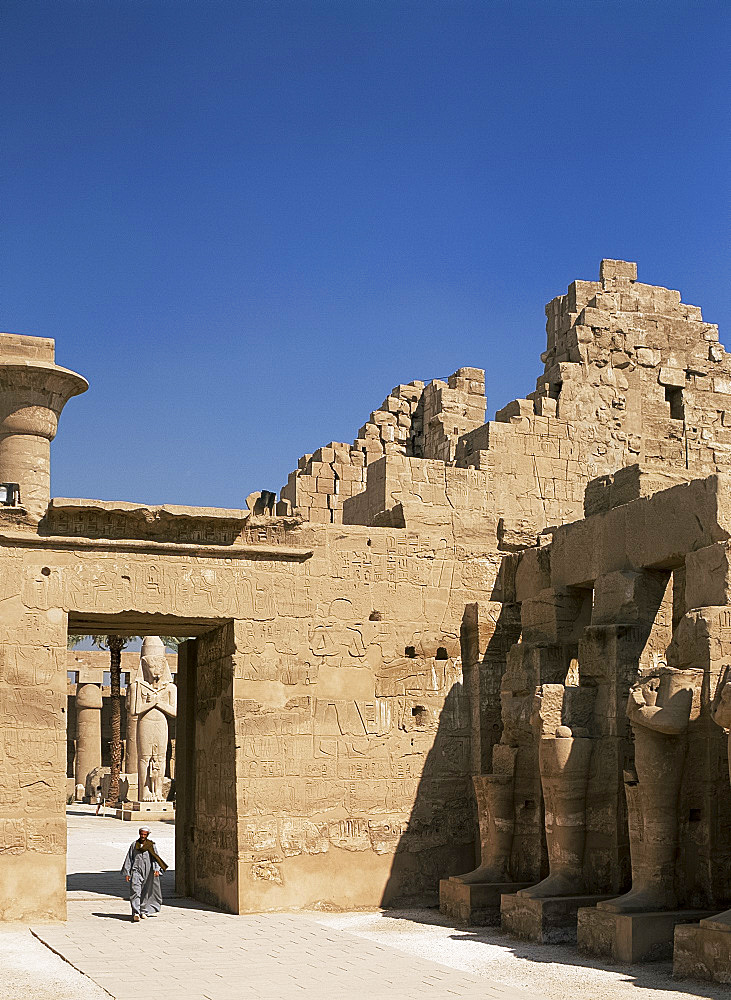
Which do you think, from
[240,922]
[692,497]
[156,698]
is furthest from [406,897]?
[156,698]

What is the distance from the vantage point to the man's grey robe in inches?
408

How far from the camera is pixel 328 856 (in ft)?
36.0

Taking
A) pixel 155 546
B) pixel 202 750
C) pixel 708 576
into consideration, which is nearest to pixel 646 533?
pixel 708 576

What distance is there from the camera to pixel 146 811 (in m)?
21.9

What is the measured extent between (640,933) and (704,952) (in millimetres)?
697

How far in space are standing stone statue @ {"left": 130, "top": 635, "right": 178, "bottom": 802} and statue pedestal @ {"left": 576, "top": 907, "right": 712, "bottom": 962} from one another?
48.5 ft

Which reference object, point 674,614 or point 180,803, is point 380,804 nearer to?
point 180,803

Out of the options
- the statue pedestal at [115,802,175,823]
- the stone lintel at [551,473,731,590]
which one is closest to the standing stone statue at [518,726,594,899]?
the stone lintel at [551,473,731,590]

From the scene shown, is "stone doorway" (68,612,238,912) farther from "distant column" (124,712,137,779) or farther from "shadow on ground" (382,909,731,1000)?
"distant column" (124,712,137,779)

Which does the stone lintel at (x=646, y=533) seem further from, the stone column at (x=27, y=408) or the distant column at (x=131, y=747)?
the distant column at (x=131, y=747)

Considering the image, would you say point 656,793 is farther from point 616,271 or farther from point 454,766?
point 616,271

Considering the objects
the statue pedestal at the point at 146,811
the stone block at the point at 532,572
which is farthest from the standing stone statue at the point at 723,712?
the statue pedestal at the point at 146,811

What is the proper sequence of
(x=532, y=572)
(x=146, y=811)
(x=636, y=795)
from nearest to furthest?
(x=636, y=795)
(x=532, y=572)
(x=146, y=811)

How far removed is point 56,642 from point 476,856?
4232mm
